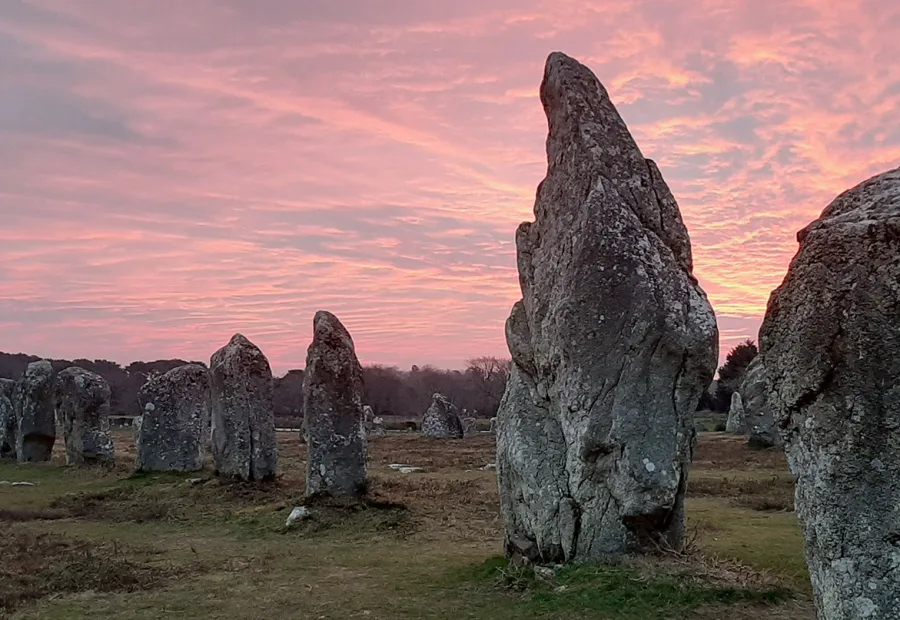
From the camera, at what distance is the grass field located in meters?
8.00

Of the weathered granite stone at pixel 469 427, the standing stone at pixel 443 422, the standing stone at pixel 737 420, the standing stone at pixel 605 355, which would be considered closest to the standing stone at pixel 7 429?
the standing stone at pixel 443 422

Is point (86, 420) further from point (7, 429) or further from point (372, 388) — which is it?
point (372, 388)

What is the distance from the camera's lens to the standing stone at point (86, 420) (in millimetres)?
24219

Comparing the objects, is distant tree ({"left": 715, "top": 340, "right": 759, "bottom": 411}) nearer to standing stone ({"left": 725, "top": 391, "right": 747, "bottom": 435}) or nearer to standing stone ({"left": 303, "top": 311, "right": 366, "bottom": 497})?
standing stone ({"left": 725, "top": 391, "right": 747, "bottom": 435})

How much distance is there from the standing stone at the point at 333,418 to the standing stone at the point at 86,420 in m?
11.0

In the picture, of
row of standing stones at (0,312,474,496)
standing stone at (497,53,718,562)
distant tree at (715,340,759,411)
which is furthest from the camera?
distant tree at (715,340,759,411)

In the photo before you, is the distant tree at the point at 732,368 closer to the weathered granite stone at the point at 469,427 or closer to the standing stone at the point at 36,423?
the weathered granite stone at the point at 469,427

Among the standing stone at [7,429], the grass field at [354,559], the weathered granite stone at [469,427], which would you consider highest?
the standing stone at [7,429]

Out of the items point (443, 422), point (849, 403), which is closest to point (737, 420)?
point (443, 422)

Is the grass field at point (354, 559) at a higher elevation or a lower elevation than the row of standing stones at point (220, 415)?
lower

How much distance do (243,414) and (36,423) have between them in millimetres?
11207

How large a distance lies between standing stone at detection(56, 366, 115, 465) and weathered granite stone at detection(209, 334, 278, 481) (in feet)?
20.9

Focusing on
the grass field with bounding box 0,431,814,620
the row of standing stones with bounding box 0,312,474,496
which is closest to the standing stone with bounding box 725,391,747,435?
the grass field with bounding box 0,431,814,620

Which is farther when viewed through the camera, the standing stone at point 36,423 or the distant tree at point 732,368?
the distant tree at point 732,368
